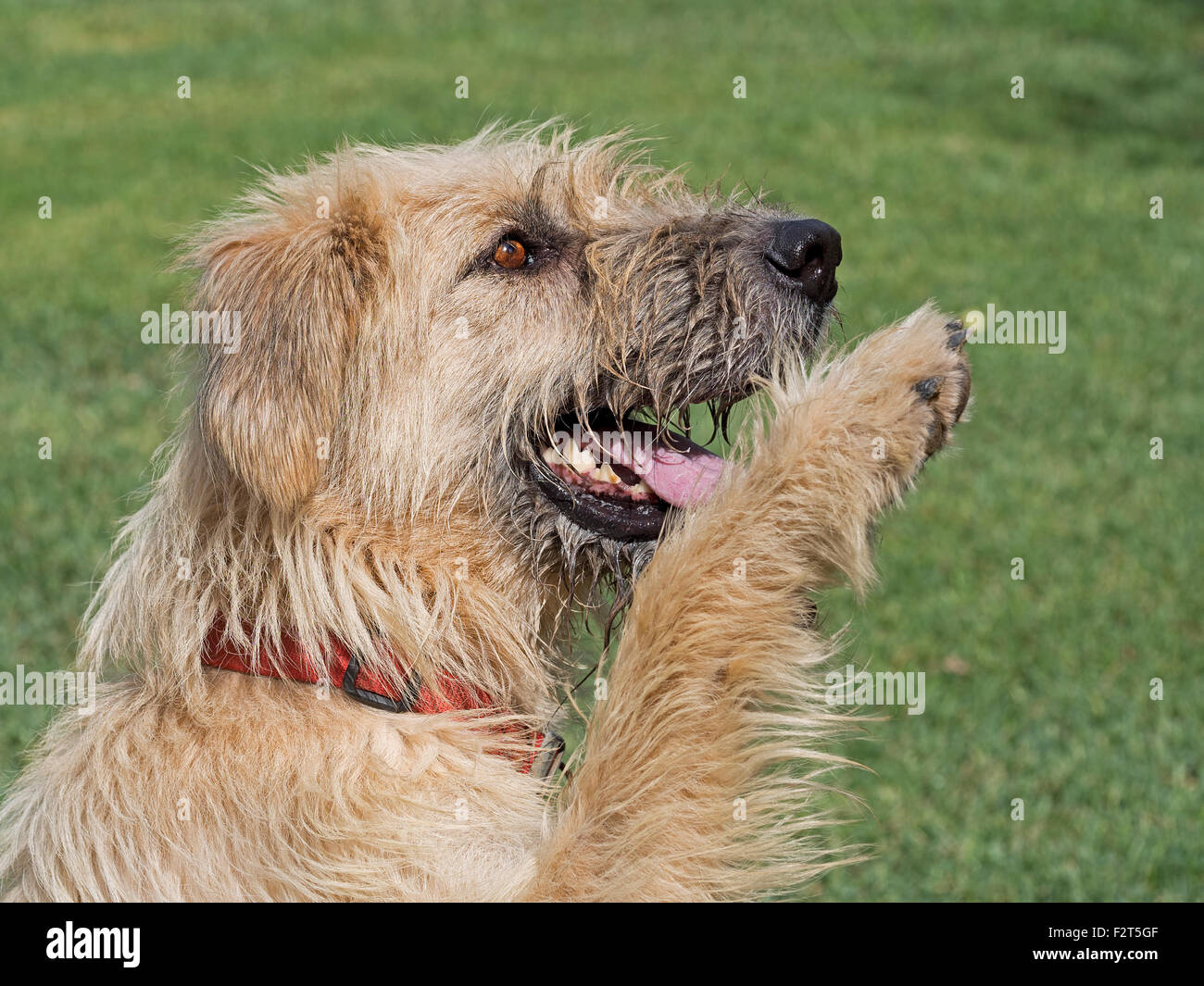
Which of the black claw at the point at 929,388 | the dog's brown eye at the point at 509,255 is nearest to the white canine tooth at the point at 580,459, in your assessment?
the dog's brown eye at the point at 509,255

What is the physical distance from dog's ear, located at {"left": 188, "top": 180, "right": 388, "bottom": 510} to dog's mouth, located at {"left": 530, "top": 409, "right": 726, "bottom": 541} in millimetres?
598

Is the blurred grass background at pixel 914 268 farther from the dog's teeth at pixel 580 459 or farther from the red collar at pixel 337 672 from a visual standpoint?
the red collar at pixel 337 672

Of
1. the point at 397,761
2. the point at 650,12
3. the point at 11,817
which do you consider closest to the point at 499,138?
the point at 397,761

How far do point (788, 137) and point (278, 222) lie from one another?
12758 millimetres

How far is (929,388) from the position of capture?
8.36ft

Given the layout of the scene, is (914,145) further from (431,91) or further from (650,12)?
(650,12)

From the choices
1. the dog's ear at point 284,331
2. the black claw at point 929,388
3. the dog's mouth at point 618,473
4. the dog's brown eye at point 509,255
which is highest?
the dog's brown eye at point 509,255

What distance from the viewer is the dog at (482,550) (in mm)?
2535

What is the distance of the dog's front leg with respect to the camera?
8.19 feet

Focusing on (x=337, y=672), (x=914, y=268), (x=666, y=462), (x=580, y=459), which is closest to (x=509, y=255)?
(x=580, y=459)

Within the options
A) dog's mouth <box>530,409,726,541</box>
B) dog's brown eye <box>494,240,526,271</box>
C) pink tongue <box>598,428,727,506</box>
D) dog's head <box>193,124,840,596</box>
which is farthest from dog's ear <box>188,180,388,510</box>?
pink tongue <box>598,428,727,506</box>

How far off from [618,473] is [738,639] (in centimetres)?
85

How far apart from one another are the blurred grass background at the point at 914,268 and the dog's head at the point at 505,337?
412mm

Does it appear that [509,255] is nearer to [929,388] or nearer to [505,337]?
[505,337]
